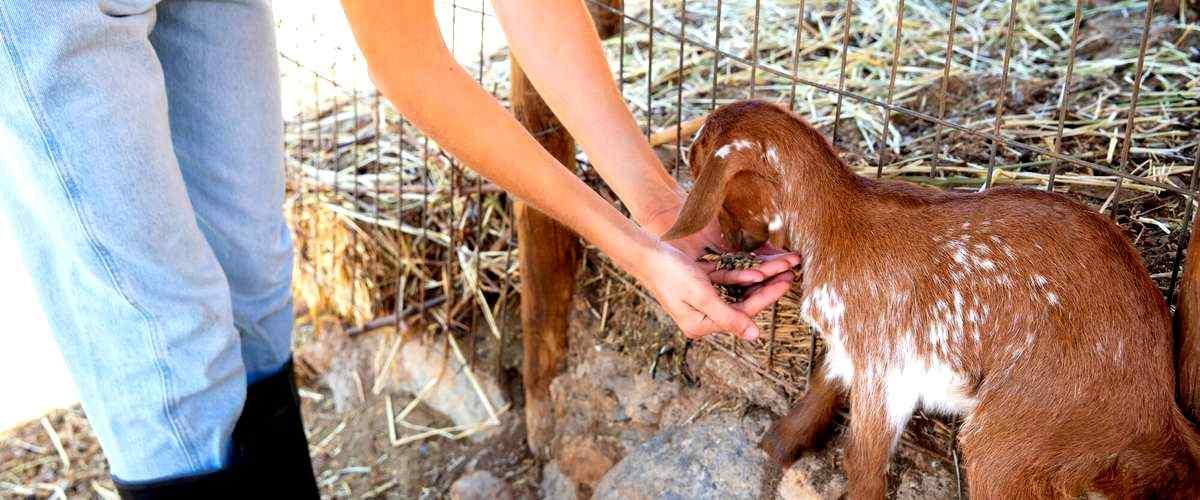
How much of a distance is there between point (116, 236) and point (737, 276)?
3.83ft

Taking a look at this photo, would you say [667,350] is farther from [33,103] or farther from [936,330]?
[33,103]

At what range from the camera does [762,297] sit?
7.10ft

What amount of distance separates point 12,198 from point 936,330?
1.71 meters

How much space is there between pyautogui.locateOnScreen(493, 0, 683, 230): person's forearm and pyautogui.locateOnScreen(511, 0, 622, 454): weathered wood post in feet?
2.75

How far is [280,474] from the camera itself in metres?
2.68

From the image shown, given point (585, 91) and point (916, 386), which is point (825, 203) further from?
point (585, 91)

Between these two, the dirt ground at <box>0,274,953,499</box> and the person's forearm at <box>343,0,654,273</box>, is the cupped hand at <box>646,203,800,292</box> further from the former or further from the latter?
the dirt ground at <box>0,274,953,499</box>

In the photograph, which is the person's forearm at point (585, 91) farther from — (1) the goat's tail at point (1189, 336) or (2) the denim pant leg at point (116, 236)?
(1) the goat's tail at point (1189, 336)

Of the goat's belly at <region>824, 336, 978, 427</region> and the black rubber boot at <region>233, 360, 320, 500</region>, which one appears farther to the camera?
the black rubber boot at <region>233, 360, 320, 500</region>

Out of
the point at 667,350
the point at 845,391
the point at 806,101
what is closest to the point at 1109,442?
the point at 845,391

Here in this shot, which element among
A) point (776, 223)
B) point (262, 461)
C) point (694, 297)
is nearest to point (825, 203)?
point (776, 223)

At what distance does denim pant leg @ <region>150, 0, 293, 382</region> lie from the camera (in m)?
2.42

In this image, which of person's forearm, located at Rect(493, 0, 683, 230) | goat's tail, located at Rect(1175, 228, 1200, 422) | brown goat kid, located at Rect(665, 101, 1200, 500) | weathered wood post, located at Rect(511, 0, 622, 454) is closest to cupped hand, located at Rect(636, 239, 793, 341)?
brown goat kid, located at Rect(665, 101, 1200, 500)

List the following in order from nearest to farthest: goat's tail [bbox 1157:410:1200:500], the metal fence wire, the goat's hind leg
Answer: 1. goat's tail [bbox 1157:410:1200:500]
2. the goat's hind leg
3. the metal fence wire
